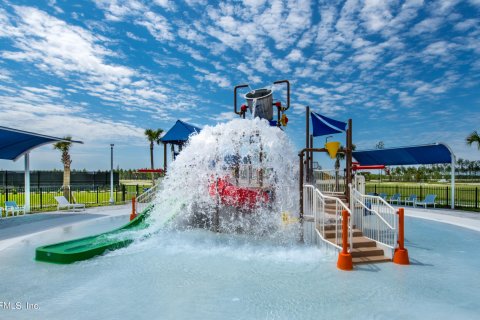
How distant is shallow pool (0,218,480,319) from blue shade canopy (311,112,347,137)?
20.8 feet

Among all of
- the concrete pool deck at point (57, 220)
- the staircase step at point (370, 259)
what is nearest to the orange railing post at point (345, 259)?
the staircase step at point (370, 259)

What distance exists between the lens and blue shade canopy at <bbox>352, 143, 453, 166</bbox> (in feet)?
64.0

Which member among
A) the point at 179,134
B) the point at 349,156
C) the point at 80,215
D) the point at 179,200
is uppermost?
A: the point at 179,134

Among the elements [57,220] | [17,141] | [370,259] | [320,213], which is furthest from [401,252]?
[17,141]

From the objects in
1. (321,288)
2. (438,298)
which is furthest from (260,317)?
(438,298)

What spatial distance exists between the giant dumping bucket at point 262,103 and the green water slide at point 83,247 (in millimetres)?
6970

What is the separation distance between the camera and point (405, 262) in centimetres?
770

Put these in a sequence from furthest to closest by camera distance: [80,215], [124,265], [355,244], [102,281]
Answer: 1. [80,215]
2. [355,244]
3. [124,265]
4. [102,281]

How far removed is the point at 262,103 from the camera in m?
12.9

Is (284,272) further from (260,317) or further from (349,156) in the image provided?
(349,156)

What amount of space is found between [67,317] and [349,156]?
8.53 meters

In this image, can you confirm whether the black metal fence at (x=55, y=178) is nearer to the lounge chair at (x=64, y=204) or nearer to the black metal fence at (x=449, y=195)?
the lounge chair at (x=64, y=204)

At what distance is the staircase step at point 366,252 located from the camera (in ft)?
25.9

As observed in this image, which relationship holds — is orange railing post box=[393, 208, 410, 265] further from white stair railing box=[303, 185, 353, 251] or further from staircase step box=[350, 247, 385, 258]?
white stair railing box=[303, 185, 353, 251]
